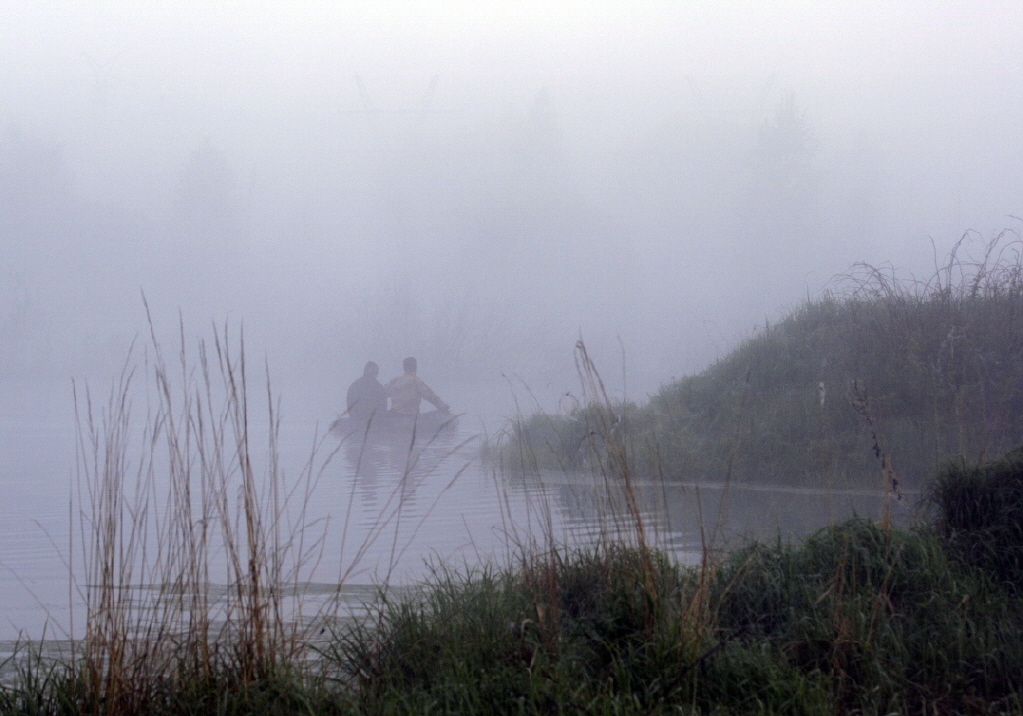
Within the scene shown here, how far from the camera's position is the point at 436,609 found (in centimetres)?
471

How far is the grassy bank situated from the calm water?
60 centimetres

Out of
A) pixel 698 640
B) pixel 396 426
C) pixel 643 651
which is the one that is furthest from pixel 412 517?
pixel 396 426

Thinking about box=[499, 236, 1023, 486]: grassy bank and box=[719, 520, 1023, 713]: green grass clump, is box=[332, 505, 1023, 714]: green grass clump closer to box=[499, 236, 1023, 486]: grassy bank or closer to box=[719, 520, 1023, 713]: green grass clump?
box=[719, 520, 1023, 713]: green grass clump

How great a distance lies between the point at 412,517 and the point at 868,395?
4919mm

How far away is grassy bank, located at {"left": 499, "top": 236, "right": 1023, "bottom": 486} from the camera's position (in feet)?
38.2

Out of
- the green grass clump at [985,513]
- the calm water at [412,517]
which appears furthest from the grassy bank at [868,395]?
the green grass clump at [985,513]

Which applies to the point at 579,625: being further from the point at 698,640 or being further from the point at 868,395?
the point at 868,395

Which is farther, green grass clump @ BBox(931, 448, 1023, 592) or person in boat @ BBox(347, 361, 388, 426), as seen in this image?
person in boat @ BBox(347, 361, 388, 426)

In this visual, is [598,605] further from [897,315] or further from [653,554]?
[897,315]

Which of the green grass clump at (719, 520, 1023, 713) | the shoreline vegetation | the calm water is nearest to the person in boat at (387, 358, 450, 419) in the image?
the calm water

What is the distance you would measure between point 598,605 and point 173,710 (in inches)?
72.4

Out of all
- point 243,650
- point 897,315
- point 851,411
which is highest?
point 897,315

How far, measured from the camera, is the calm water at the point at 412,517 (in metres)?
6.30

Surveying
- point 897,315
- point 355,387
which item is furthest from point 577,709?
point 355,387
